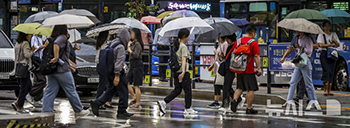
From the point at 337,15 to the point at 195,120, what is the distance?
23.9 ft

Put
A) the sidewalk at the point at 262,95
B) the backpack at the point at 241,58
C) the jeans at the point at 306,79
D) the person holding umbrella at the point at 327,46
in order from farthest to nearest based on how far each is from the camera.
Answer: the person holding umbrella at the point at 327,46 < the sidewalk at the point at 262,95 < the jeans at the point at 306,79 < the backpack at the point at 241,58

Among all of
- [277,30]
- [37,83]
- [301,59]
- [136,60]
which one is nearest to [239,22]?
[277,30]

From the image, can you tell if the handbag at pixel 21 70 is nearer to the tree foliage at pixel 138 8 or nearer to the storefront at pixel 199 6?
the storefront at pixel 199 6

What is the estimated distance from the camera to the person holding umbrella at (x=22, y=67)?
12281 millimetres

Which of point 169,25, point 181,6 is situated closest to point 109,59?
point 169,25

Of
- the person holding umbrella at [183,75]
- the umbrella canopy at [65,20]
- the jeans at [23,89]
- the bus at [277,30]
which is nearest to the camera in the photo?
the person holding umbrella at [183,75]

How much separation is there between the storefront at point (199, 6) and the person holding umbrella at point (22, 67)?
1594 cm

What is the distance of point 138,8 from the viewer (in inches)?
1204

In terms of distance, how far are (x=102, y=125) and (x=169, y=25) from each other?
4294mm

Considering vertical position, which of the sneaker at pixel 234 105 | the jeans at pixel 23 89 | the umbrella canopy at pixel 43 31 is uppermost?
the umbrella canopy at pixel 43 31

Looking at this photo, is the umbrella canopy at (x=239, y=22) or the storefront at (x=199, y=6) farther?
the storefront at (x=199, y=6)

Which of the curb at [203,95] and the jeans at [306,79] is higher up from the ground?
the jeans at [306,79]

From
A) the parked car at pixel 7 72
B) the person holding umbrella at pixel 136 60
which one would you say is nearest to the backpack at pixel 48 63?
the person holding umbrella at pixel 136 60

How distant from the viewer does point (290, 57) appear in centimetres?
1691
